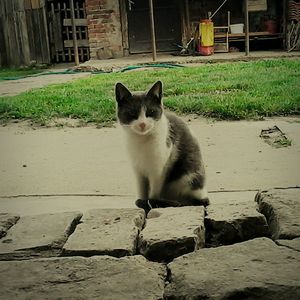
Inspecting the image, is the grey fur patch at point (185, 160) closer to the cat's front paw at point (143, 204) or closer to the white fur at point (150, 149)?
the white fur at point (150, 149)

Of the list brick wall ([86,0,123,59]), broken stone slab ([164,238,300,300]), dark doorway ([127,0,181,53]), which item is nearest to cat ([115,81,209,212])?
broken stone slab ([164,238,300,300])

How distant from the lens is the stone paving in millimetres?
1479

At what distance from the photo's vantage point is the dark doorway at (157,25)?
11.9m

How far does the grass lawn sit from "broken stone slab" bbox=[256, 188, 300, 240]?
2902 mm

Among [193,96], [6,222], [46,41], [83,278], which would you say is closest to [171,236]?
[83,278]

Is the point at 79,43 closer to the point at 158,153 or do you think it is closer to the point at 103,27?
the point at 103,27

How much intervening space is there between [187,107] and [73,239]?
360cm

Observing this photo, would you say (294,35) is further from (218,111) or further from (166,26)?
(218,111)

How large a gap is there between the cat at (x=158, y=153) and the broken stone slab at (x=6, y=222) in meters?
0.67

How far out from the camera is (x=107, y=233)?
74.6 inches

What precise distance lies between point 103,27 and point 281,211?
32.2 ft

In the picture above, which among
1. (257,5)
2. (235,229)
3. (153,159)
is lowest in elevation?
(235,229)

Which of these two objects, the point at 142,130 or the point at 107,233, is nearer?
the point at 107,233

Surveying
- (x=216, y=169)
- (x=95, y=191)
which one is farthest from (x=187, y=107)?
(x=95, y=191)
